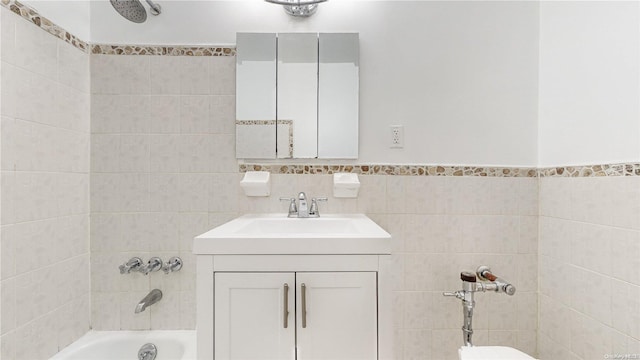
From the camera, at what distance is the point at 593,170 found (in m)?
1.29

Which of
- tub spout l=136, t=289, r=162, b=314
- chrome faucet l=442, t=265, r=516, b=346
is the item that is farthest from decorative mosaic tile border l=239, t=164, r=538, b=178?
tub spout l=136, t=289, r=162, b=314

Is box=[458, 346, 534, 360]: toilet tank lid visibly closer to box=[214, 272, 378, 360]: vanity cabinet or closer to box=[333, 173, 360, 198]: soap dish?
box=[214, 272, 378, 360]: vanity cabinet

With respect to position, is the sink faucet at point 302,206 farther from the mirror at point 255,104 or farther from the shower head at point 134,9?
the shower head at point 134,9

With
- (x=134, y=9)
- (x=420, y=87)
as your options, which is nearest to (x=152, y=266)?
(x=134, y=9)

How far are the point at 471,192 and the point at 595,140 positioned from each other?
0.53m

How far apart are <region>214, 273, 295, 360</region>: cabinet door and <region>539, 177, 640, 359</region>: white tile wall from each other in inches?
48.1

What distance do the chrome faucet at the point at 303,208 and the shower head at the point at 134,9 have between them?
118 cm

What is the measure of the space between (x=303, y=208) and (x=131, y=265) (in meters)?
0.88

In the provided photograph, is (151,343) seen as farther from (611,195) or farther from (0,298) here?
(611,195)

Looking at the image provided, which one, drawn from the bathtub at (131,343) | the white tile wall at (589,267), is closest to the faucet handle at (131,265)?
the bathtub at (131,343)

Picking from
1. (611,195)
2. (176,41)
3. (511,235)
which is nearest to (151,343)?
(176,41)

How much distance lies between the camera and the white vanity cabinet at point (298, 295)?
1.02 meters

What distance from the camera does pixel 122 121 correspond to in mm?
1579

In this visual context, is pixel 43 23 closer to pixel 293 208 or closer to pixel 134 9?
pixel 134 9
